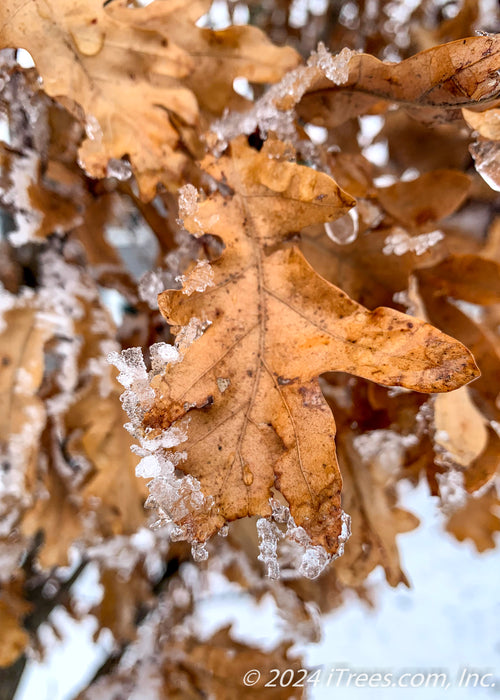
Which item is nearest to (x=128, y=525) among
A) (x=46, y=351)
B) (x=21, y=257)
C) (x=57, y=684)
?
(x=46, y=351)

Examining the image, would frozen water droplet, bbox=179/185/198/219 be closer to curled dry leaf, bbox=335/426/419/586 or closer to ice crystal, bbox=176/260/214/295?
ice crystal, bbox=176/260/214/295

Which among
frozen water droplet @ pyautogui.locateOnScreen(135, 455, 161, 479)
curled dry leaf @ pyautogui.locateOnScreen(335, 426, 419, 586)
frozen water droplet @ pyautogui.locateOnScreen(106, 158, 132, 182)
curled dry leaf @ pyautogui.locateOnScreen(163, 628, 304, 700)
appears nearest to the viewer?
frozen water droplet @ pyautogui.locateOnScreen(135, 455, 161, 479)

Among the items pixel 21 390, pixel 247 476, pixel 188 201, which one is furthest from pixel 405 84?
pixel 21 390

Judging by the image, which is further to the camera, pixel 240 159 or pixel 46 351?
pixel 46 351

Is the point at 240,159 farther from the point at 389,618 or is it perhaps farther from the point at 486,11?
the point at 389,618

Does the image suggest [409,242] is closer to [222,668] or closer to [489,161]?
[489,161]

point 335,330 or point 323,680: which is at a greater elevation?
point 335,330

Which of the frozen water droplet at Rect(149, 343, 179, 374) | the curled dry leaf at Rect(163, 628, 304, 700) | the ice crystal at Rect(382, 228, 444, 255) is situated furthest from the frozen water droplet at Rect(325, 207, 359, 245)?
the curled dry leaf at Rect(163, 628, 304, 700)
